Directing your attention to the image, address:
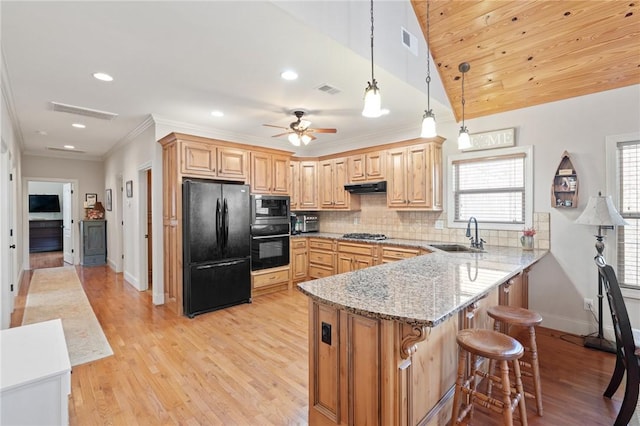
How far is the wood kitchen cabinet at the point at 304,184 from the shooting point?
5.71 meters

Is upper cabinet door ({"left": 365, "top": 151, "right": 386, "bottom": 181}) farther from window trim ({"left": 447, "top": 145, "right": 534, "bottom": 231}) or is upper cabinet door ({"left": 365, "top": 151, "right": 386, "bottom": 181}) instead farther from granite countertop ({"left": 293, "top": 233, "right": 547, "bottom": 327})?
granite countertop ({"left": 293, "top": 233, "right": 547, "bottom": 327})

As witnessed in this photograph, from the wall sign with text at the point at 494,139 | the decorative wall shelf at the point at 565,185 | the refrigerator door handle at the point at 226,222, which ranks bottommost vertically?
the refrigerator door handle at the point at 226,222

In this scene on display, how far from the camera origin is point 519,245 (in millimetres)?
3707

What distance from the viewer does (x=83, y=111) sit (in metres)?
3.96

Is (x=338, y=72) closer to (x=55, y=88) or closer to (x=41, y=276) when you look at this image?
(x=55, y=88)

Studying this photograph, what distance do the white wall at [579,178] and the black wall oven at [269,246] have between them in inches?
134

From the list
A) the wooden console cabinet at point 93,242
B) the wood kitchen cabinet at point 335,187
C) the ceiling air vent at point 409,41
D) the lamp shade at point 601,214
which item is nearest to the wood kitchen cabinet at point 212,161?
the wood kitchen cabinet at point 335,187

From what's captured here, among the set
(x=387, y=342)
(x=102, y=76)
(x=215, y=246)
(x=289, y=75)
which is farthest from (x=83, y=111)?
(x=387, y=342)

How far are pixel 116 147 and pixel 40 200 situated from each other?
5.87m

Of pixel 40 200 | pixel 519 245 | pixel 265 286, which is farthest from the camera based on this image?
pixel 40 200

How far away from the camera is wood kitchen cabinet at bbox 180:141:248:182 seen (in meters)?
4.00

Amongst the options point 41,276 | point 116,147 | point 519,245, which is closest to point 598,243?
point 519,245

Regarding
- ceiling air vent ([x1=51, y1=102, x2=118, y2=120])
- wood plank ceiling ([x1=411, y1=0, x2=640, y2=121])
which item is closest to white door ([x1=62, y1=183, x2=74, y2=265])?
ceiling air vent ([x1=51, y1=102, x2=118, y2=120])

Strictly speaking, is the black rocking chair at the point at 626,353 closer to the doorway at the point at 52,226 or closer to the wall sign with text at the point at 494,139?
the wall sign with text at the point at 494,139
